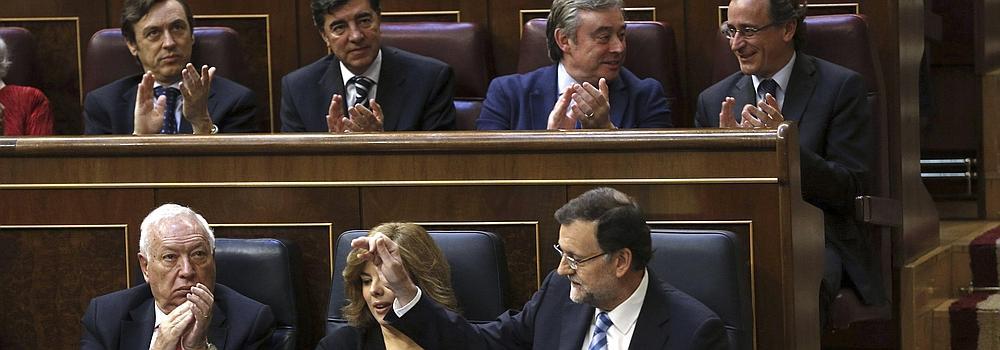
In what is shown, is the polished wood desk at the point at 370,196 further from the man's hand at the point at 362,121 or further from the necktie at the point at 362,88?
the necktie at the point at 362,88

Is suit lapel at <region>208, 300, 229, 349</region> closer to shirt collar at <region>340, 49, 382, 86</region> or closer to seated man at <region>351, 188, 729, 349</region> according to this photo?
seated man at <region>351, 188, 729, 349</region>

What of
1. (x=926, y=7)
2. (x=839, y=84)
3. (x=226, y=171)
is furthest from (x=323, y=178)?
(x=926, y=7)

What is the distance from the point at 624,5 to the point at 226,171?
3.49ft

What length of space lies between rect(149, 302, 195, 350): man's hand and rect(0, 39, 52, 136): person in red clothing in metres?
1.06

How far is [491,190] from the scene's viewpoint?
7.82 feet

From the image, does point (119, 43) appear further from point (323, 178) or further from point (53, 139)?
point (323, 178)

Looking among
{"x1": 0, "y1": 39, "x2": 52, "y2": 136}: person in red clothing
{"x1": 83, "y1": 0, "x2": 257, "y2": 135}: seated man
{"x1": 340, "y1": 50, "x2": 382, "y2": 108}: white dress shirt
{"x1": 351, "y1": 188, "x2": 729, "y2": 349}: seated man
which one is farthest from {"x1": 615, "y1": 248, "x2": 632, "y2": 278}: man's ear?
{"x1": 0, "y1": 39, "x2": 52, "y2": 136}: person in red clothing

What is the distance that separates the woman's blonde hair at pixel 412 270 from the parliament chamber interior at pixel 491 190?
5 cm

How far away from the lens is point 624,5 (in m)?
3.25

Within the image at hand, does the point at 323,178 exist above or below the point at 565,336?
above

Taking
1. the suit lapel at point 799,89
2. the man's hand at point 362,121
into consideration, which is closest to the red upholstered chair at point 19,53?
the man's hand at point 362,121

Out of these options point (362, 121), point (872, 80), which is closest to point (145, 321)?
point (362, 121)

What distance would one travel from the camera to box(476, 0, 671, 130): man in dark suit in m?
2.87

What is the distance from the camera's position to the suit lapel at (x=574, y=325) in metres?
2.16
